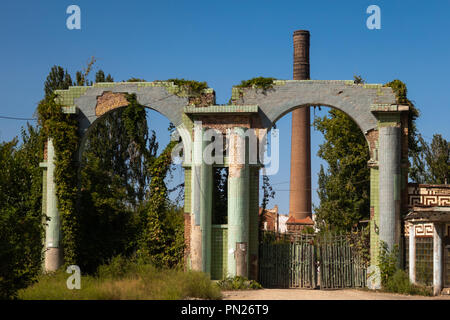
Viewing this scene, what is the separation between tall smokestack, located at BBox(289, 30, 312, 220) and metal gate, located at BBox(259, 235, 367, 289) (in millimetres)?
20919

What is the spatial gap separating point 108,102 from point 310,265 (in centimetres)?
828

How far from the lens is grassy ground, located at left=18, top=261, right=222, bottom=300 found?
56.5 ft

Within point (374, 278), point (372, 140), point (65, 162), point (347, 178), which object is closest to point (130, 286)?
point (65, 162)

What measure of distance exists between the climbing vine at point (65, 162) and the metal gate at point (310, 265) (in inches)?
239

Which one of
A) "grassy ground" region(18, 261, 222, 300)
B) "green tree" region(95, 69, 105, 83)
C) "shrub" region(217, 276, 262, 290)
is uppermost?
"green tree" region(95, 69, 105, 83)

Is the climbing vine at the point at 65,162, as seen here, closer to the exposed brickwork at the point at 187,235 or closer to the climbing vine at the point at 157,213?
the climbing vine at the point at 157,213

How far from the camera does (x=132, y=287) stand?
59.1ft

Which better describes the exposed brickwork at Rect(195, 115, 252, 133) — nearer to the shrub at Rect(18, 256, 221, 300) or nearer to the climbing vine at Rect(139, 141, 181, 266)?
the climbing vine at Rect(139, 141, 181, 266)

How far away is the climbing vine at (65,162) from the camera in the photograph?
22703mm

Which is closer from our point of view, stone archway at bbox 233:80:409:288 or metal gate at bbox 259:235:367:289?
stone archway at bbox 233:80:409:288

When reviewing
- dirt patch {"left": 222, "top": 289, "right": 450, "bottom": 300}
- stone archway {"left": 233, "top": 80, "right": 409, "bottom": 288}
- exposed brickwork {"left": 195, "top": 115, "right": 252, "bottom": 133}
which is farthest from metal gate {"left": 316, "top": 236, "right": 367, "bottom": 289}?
exposed brickwork {"left": 195, "top": 115, "right": 252, "bottom": 133}

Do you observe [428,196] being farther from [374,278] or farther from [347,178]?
[347,178]

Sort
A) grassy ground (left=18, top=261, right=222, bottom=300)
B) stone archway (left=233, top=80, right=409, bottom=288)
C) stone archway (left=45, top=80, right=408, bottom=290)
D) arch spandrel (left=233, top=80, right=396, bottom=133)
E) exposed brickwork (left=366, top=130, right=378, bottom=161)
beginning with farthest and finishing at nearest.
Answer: arch spandrel (left=233, top=80, right=396, bottom=133) → exposed brickwork (left=366, top=130, right=378, bottom=161) → stone archway (left=45, top=80, right=408, bottom=290) → stone archway (left=233, top=80, right=409, bottom=288) → grassy ground (left=18, top=261, right=222, bottom=300)

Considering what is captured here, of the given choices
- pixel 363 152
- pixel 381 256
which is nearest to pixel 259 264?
pixel 381 256
